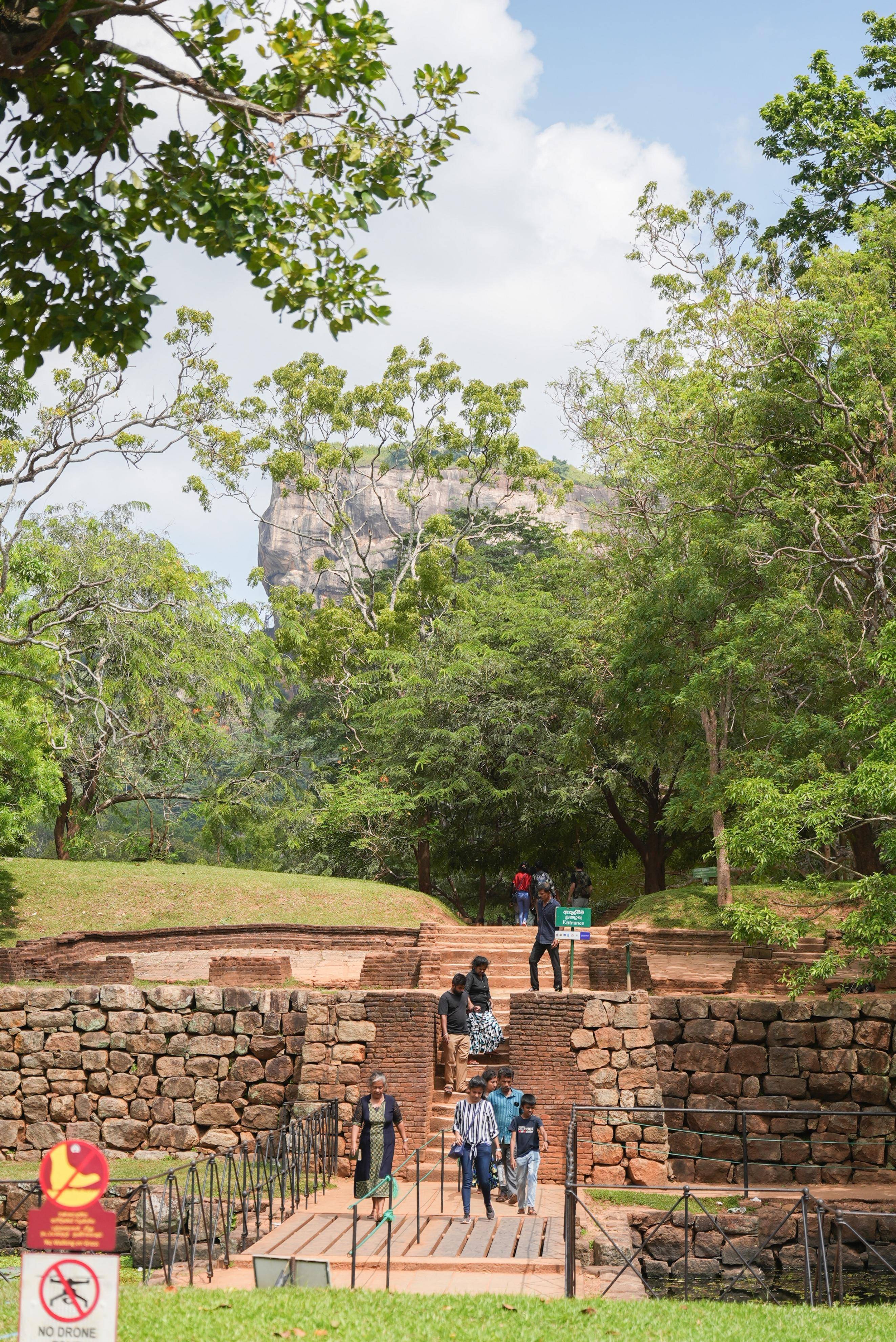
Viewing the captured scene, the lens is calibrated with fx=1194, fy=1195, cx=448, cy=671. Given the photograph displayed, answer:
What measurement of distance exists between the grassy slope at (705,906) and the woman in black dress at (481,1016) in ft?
27.5

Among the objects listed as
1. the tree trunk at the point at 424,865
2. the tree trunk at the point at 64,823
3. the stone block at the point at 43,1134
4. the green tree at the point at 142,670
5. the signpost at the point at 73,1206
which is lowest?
the stone block at the point at 43,1134

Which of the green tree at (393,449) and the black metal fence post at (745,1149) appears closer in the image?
the black metal fence post at (745,1149)

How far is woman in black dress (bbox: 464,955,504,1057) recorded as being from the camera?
45.6 feet

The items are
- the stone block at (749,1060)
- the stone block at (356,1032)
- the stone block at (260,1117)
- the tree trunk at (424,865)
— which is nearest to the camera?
the stone block at (356,1032)

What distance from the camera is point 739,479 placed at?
66.3 feet

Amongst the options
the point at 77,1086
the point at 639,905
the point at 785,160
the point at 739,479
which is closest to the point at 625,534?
the point at 739,479

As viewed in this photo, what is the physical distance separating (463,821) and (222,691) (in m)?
7.11

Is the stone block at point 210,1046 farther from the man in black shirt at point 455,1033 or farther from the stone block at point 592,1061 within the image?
the stone block at point 592,1061

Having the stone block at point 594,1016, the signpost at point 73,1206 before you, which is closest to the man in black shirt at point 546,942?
the stone block at point 594,1016

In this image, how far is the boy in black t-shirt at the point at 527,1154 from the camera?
1101cm

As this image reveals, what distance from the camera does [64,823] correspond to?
105ft

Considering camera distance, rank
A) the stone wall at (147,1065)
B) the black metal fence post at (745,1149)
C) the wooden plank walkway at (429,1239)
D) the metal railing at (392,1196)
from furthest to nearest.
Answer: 1. the stone wall at (147,1065)
2. the black metal fence post at (745,1149)
3. the wooden plank walkway at (429,1239)
4. the metal railing at (392,1196)

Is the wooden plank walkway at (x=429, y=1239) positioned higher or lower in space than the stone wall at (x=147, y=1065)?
lower

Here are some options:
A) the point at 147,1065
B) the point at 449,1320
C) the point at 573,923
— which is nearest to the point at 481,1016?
the point at 573,923
